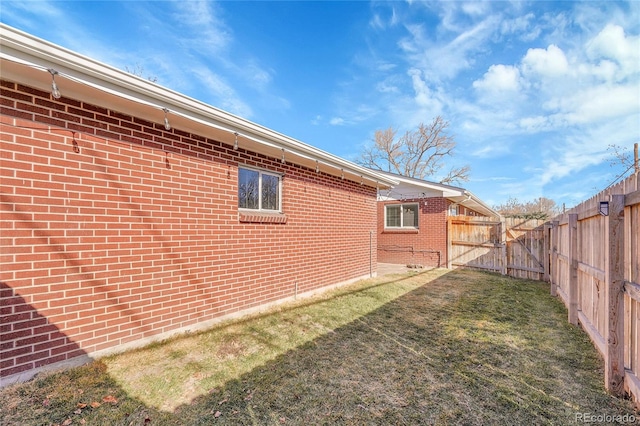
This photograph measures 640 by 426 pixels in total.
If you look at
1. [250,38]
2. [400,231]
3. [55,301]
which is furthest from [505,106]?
[55,301]

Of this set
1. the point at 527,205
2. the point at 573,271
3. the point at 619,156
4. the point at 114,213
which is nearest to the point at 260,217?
the point at 114,213

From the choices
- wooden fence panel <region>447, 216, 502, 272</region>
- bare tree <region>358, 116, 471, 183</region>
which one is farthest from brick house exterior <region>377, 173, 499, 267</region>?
bare tree <region>358, 116, 471, 183</region>

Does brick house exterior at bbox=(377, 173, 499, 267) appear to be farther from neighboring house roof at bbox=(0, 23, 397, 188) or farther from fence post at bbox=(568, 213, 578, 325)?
neighboring house roof at bbox=(0, 23, 397, 188)

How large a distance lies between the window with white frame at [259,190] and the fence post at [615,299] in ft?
15.4

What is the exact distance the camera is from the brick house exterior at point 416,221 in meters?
10.3

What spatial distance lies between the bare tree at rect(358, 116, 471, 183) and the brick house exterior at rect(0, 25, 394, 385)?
22783 millimetres

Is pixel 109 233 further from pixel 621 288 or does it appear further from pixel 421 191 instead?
pixel 421 191

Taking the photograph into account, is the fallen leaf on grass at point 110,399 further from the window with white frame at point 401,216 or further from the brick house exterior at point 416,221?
the window with white frame at point 401,216

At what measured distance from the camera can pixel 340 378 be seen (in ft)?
8.96

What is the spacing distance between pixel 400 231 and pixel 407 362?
8.67 meters

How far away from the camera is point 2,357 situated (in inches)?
95.4

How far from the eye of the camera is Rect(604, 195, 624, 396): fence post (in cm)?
241

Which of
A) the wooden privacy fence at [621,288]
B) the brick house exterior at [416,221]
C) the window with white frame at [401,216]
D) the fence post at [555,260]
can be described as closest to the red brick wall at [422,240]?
the brick house exterior at [416,221]

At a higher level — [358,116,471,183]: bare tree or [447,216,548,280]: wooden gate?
[358,116,471,183]: bare tree
